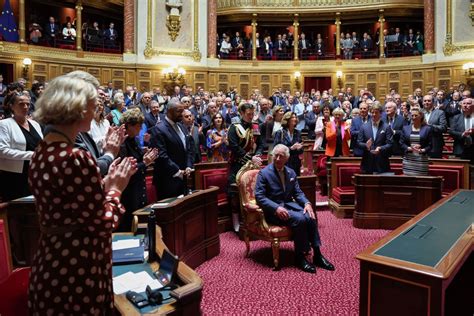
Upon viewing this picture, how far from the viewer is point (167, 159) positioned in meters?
4.03

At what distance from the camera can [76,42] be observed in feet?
47.6

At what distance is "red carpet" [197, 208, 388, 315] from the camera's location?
3.25 m

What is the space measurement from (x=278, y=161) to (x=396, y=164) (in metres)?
2.88

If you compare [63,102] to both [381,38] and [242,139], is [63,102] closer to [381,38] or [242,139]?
[242,139]

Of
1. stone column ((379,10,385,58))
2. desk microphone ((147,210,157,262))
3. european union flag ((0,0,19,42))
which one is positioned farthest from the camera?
stone column ((379,10,385,58))

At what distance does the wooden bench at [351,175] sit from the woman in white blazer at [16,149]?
4143mm

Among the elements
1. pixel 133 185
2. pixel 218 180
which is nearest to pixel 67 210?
pixel 133 185

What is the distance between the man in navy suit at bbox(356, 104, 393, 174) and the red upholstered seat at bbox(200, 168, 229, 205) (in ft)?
6.10

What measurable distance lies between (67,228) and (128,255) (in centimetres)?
91

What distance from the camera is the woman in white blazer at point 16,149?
11.7 ft

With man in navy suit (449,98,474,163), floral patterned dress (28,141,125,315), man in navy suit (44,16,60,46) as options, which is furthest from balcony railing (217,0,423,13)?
floral patterned dress (28,141,125,315)

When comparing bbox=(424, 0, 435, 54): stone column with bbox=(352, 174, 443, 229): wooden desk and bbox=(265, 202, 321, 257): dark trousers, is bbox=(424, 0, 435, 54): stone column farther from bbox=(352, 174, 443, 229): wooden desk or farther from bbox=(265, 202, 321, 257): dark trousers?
bbox=(265, 202, 321, 257): dark trousers

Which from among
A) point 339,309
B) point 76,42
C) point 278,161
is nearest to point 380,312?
point 339,309

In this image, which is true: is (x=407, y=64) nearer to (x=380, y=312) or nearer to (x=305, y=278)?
(x=305, y=278)
